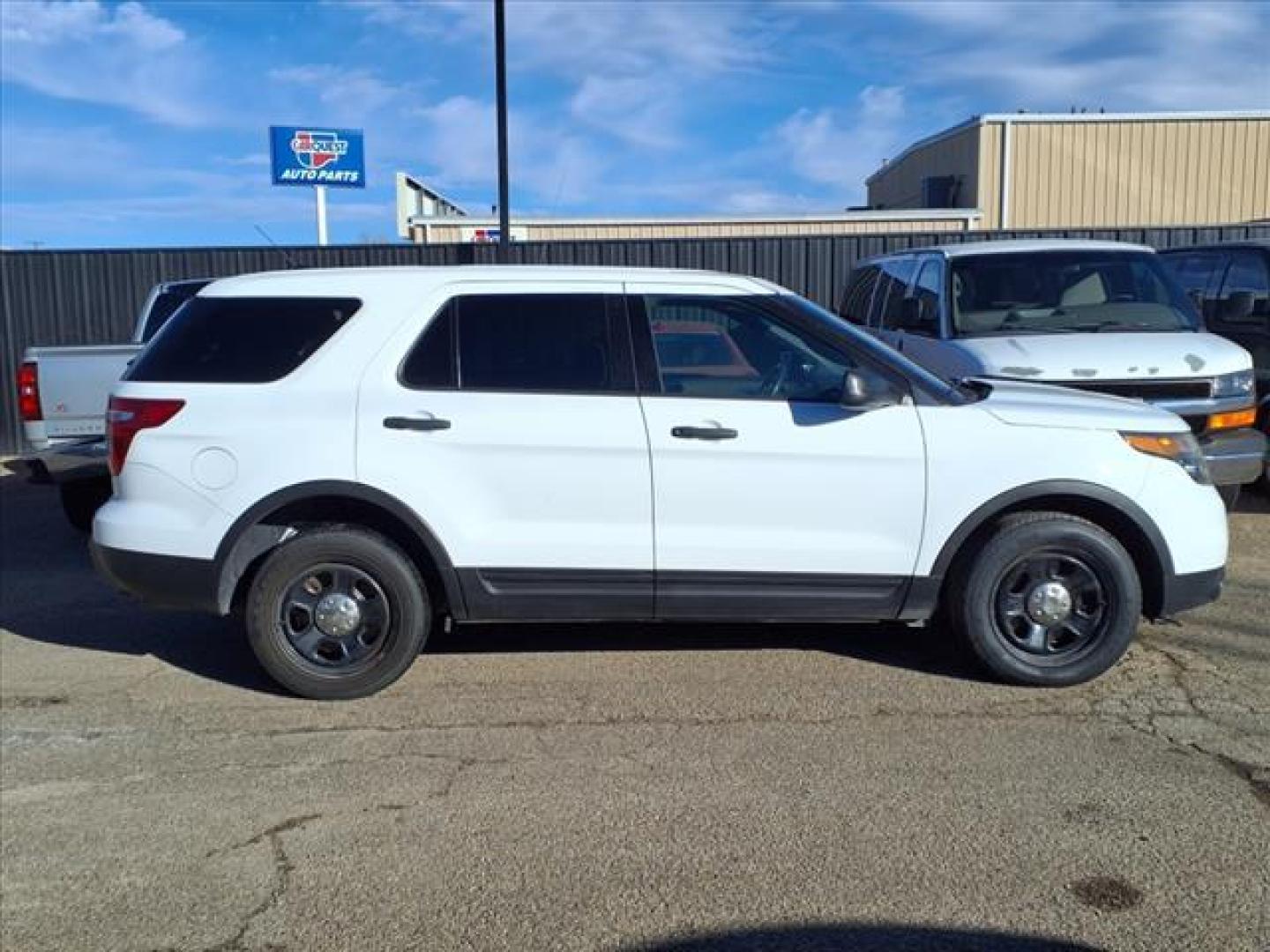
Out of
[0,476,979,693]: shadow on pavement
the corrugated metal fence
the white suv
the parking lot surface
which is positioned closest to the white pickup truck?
[0,476,979,693]: shadow on pavement

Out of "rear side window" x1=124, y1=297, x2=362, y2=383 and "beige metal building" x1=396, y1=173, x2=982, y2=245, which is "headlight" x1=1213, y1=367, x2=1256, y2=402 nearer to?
"rear side window" x1=124, y1=297, x2=362, y2=383

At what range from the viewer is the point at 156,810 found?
4121mm

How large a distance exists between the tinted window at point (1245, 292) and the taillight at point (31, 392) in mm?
8955

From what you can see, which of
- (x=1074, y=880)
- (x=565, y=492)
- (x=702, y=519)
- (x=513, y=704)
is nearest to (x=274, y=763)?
(x=513, y=704)

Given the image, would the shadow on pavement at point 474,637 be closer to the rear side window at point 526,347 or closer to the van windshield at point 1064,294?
the rear side window at point 526,347

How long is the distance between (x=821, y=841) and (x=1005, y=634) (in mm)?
1793

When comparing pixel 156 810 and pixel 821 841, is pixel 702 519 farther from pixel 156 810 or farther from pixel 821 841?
pixel 156 810

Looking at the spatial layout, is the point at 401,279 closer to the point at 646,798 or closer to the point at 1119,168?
the point at 646,798

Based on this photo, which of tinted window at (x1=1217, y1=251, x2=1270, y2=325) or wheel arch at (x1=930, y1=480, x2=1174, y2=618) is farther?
tinted window at (x1=1217, y1=251, x2=1270, y2=325)

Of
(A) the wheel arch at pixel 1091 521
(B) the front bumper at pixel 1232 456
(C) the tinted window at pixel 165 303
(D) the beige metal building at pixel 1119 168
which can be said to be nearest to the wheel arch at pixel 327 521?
(A) the wheel arch at pixel 1091 521

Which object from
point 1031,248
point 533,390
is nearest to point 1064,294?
point 1031,248

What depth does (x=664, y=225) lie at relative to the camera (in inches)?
830

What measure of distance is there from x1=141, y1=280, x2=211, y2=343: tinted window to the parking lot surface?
4272 millimetres

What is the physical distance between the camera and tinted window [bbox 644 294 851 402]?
5.07m
